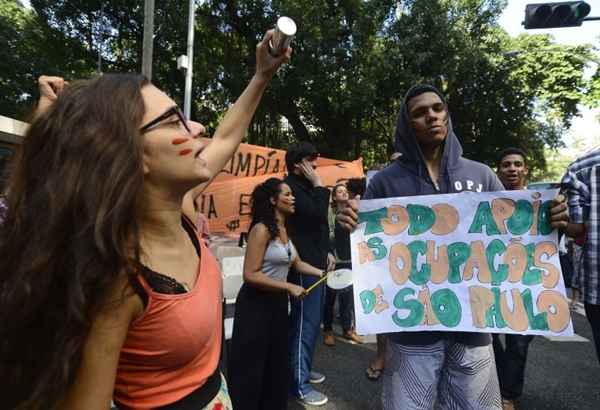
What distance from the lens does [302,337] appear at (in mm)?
3209

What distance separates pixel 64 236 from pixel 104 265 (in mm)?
108

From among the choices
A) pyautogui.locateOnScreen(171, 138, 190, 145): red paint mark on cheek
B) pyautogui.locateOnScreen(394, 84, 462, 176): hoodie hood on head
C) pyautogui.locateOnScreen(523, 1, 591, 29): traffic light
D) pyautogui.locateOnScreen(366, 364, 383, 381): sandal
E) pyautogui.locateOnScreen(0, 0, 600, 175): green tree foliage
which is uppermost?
pyautogui.locateOnScreen(0, 0, 600, 175): green tree foliage

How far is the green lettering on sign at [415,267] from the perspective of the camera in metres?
1.89

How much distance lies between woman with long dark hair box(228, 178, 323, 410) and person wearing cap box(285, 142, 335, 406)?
1.36ft

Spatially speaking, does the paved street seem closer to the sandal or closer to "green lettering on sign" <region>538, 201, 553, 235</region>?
the sandal

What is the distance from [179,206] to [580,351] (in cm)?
484

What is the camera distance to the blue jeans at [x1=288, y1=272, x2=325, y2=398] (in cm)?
320

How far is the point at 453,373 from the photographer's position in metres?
1.79

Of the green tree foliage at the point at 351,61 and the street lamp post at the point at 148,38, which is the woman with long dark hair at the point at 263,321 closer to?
the street lamp post at the point at 148,38

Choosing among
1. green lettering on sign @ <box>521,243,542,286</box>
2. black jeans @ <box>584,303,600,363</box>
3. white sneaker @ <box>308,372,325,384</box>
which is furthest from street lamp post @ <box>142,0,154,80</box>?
black jeans @ <box>584,303,600,363</box>

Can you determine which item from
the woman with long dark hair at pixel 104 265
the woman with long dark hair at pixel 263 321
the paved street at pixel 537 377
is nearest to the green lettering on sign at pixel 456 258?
the woman with long dark hair at pixel 263 321

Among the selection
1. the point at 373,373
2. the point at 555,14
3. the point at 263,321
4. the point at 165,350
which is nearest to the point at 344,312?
the point at 373,373

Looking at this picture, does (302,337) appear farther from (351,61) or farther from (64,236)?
(351,61)

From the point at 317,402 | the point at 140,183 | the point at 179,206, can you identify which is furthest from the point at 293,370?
the point at 140,183
